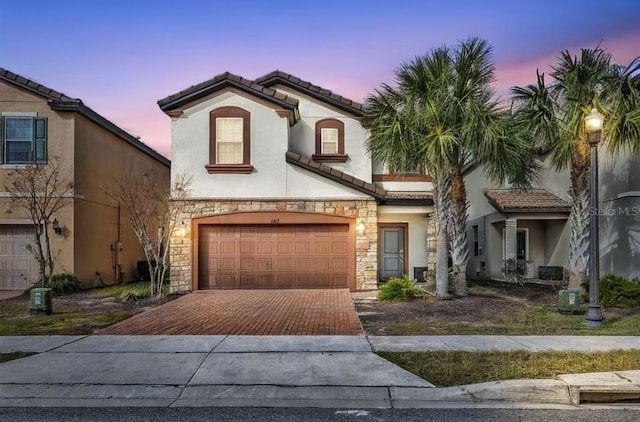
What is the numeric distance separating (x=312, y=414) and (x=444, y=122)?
30.3 ft

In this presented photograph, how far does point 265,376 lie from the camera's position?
6.33 meters

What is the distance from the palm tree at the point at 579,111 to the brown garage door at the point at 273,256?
663 cm

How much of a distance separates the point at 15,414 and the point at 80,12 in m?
9.20

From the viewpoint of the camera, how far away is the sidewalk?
5.61 m

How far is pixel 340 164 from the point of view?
1736 centimetres

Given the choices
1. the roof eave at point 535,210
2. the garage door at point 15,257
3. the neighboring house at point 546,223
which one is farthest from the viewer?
the roof eave at point 535,210

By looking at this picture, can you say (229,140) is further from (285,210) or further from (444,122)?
(444,122)

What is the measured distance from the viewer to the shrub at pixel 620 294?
1152cm

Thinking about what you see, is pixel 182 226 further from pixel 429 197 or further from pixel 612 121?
pixel 612 121

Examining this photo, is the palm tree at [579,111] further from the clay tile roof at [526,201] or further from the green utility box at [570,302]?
the clay tile roof at [526,201]

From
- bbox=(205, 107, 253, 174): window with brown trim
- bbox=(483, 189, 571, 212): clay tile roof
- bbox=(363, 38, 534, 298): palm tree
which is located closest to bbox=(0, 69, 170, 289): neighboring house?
bbox=(205, 107, 253, 174): window with brown trim

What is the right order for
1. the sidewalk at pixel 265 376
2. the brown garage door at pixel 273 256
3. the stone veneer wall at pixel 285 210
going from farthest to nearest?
the brown garage door at pixel 273 256 → the stone veneer wall at pixel 285 210 → the sidewalk at pixel 265 376

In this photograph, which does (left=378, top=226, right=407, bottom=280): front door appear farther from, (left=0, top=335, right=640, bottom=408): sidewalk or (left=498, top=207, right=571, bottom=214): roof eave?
(left=0, top=335, right=640, bottom=408): sidewalk

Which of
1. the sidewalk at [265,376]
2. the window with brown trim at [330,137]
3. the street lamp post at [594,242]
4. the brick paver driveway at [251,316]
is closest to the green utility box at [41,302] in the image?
the brick paver driveway at [251,316]
